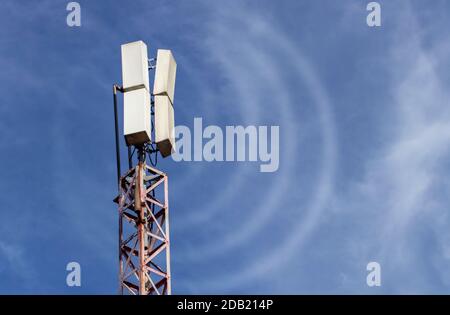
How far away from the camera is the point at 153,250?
68.2 meters

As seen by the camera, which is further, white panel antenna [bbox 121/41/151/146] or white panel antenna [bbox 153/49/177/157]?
white panel antenna [bbox 153/49/177/157]

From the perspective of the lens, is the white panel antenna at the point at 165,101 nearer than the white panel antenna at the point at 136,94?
No

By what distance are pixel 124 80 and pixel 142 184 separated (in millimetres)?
6211

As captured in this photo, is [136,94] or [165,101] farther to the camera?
[165,101]
